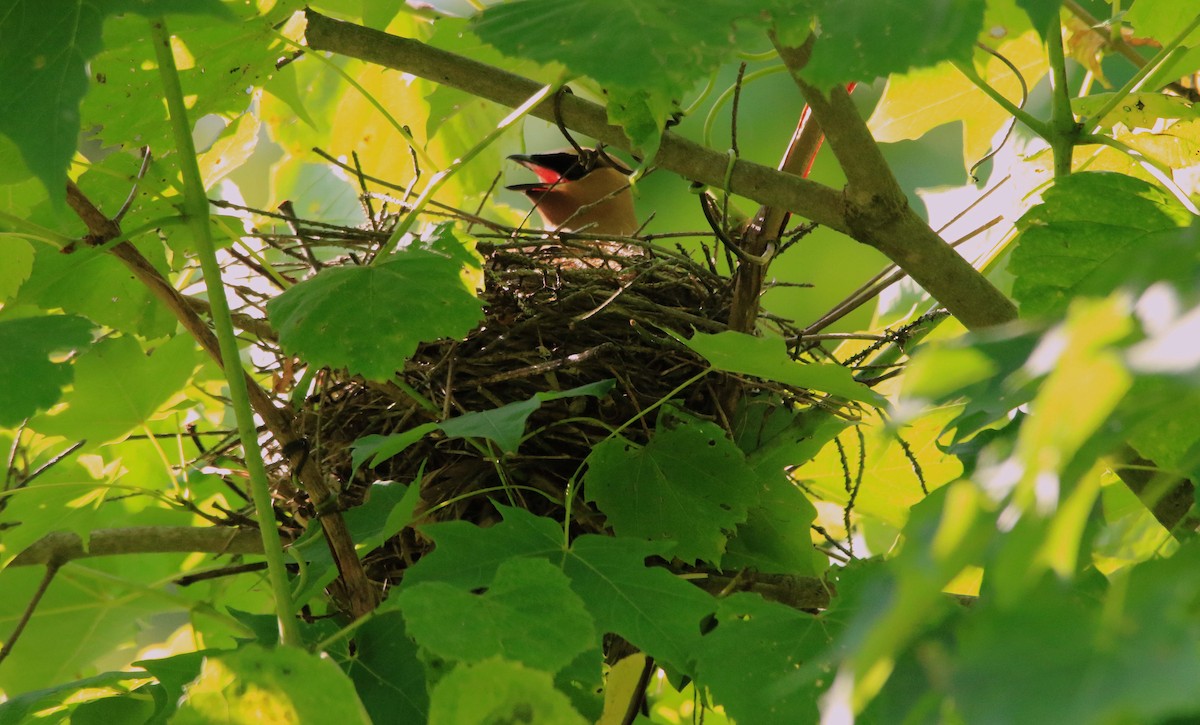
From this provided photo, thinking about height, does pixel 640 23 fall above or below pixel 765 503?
above

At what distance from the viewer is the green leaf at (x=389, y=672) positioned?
39.2 inches

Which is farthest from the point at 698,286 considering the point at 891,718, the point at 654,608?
the point at 891,718

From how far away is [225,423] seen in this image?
1938 millimetres

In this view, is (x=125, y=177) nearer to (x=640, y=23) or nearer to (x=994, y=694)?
(x=640, y=23)

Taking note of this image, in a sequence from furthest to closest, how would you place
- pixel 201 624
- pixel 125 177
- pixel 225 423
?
pixel 225 423, pixel 201 624, pixel 125 177

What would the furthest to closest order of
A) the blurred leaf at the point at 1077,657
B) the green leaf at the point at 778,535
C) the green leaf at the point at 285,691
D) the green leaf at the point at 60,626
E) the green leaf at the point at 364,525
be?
the green leaf at the point at 60,626, the green leaf at the point at 778,535, the green leaf at the point at 364,525, the green leaf at the point at 285,691, the blurred leaf at the point at 1077,657

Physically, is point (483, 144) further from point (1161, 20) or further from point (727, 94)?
point (1161, 20)

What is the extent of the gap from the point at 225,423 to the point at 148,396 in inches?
23.2

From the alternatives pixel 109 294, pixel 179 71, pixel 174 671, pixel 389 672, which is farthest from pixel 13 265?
pixel 389 672

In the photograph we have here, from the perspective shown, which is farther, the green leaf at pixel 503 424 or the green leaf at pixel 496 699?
the green leaf at pixel 503 424

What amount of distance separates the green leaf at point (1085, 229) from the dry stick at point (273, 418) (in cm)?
64

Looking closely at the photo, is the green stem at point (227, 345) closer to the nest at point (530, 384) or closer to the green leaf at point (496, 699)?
the green leaf at point (496, 699)

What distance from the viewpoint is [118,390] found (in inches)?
53.5

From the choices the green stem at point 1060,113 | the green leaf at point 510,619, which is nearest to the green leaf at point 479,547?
the green leaf at point 510,619
